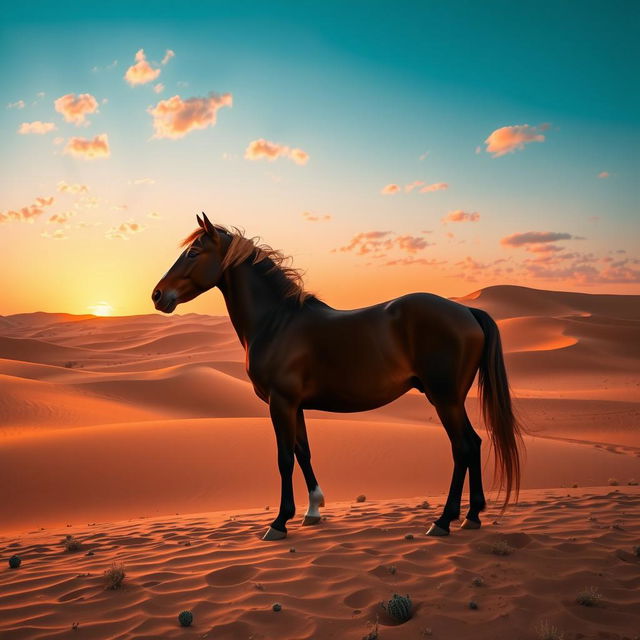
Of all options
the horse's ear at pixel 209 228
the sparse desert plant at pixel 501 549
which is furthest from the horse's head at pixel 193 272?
the sparse desert plant at pixel 501 549

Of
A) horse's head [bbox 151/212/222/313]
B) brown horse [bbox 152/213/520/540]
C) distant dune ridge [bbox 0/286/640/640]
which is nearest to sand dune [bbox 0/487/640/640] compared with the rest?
distant dune ridge [bbox 0/286/640/640]

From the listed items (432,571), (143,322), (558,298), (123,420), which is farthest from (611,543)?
(143,322)

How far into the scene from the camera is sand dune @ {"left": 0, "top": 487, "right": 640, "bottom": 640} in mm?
2957

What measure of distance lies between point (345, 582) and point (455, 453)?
1.69 m

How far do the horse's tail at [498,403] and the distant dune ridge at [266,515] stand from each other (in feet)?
2.24

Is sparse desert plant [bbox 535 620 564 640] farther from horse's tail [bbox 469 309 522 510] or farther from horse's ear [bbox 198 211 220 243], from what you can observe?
horse's ear [bbox 198 211 220 243]

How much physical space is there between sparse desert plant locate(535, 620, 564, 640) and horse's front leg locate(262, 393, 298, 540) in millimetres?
2557

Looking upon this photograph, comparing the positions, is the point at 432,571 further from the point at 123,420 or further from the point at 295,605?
the point at 123,420

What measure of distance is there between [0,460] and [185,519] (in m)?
5.61

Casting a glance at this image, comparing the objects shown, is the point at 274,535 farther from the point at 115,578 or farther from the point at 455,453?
the point at 455,453

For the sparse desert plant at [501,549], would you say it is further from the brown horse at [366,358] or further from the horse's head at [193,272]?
the horse's head at [193,272]

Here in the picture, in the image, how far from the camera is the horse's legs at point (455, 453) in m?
4.60

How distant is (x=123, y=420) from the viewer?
15570 mm

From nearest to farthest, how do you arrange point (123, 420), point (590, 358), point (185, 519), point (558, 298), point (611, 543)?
point (611, 543)
point (185, 519)
point (123, 420)
point (590, 358)
point (558, 298)
